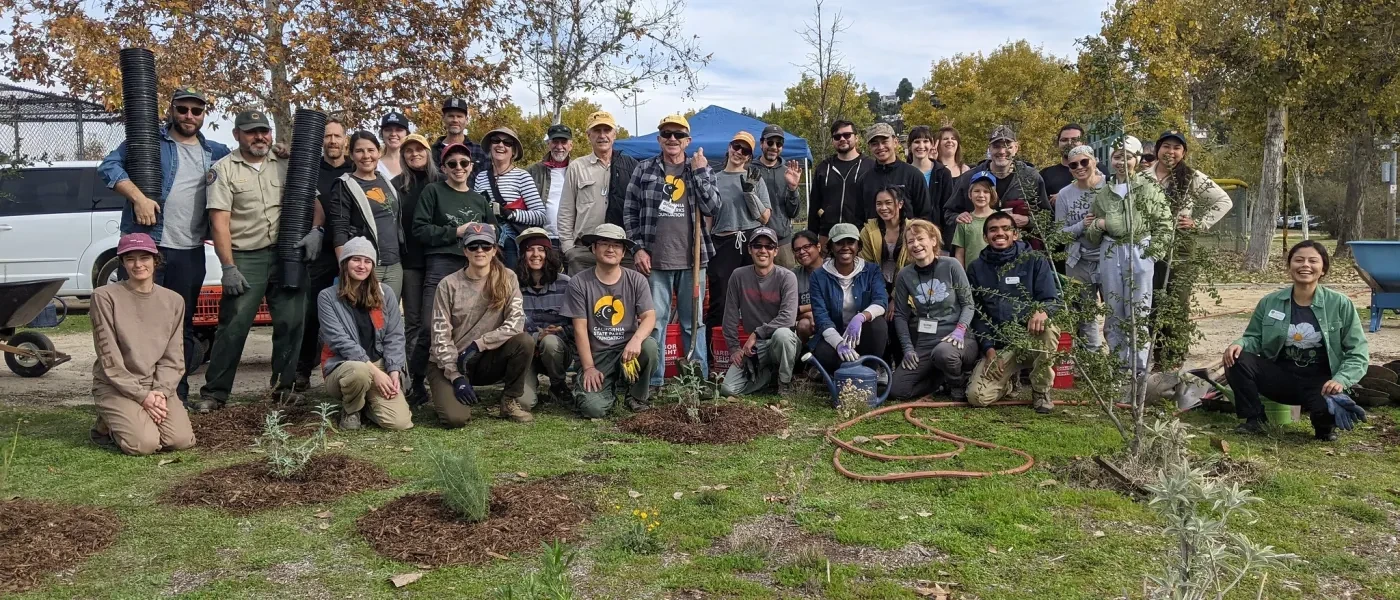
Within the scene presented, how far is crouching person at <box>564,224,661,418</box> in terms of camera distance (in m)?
6.32

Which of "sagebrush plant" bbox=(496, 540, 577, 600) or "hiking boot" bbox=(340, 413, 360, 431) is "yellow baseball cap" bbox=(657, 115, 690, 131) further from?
"sagebrush plant" bbox=(496, 540, 577, 600)

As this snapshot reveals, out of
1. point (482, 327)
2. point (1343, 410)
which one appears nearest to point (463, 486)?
point (482, 327)

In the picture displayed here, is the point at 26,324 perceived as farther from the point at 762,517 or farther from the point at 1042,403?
the point at 1042,403

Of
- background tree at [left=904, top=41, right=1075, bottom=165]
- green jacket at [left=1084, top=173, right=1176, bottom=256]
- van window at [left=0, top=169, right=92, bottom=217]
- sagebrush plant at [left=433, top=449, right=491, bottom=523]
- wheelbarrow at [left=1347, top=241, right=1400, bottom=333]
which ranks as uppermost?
background tree at [left=904, top=41, right=1075, bottom=165]

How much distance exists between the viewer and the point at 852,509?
4328 mm

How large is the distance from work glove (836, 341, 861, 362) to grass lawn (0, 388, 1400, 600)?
0.85 metres

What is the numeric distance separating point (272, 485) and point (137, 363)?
1.57 metres

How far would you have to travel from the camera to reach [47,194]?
11688mm

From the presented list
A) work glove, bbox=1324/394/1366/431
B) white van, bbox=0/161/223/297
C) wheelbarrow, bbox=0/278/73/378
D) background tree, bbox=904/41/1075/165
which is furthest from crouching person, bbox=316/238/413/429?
background tree, bbox=904/41/1075/165

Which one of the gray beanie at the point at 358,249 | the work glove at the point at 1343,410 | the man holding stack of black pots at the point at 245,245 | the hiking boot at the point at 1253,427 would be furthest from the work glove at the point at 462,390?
the work glove at the point at 1343,410

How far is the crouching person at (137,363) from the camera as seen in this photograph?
5.35 meters

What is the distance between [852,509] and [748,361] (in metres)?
2.76

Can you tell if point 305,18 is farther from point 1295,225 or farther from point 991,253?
point 1295,225

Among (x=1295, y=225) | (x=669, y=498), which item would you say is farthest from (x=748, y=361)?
(x=1295, y=225)
